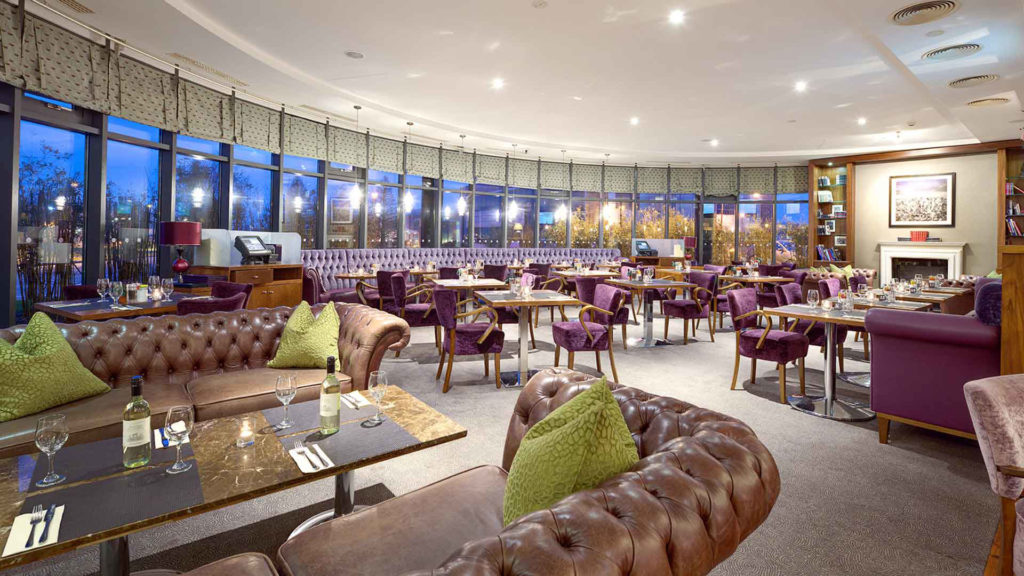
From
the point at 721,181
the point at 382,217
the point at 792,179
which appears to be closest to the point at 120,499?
the point at 382,217

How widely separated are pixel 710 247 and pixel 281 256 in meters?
10.5

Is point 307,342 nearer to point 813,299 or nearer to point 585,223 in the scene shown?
point 813,299

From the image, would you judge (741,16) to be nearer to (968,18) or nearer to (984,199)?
(968,18)

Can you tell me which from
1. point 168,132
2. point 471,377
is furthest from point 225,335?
point 168,132

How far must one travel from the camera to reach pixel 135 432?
1644mm

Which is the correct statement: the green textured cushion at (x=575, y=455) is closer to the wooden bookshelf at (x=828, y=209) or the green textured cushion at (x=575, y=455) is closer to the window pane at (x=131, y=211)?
the window pane at (x=131, y=211)

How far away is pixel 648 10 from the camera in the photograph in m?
4.79

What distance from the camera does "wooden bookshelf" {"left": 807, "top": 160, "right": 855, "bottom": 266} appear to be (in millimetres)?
11781

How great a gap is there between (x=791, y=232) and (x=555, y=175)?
Answer: 6.13m

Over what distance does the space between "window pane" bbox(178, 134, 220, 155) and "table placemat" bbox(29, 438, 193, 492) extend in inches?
257

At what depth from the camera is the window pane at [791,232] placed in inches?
494

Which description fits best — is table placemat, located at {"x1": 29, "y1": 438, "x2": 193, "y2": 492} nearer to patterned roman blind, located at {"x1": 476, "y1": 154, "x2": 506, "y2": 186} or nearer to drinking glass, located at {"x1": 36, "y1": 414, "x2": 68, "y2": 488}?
drinking glass, located at {"x1": 36, "y1": 414, "x2": 68, "y2": 488}

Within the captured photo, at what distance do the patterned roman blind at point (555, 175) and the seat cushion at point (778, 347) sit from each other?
905cm

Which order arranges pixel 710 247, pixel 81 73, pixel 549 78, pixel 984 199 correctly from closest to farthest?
pixel 81 73 → pixel 549 78 → pixel 984 199 → pixel 710 247
